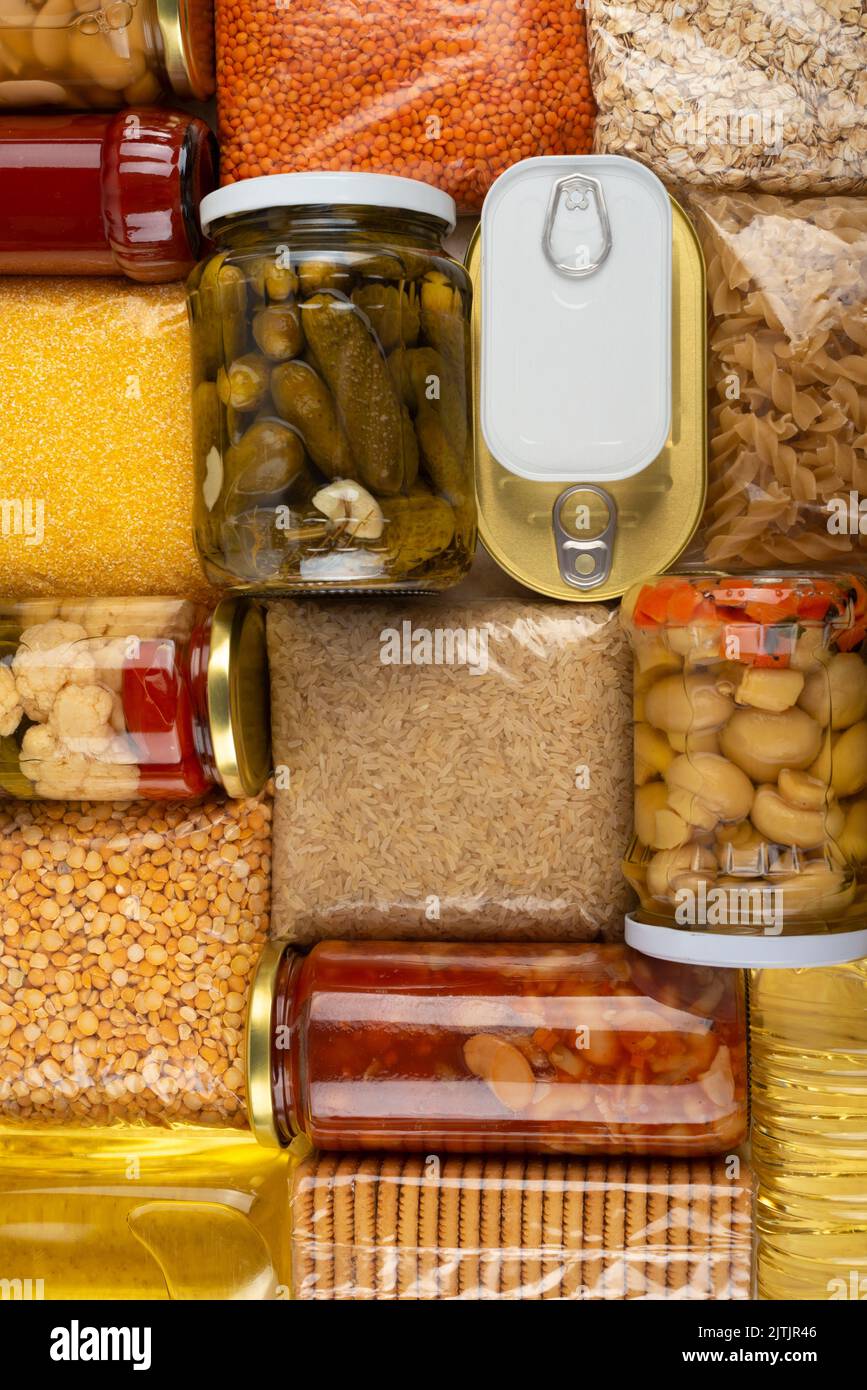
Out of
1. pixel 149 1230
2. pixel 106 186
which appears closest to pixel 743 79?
pixel 106 186

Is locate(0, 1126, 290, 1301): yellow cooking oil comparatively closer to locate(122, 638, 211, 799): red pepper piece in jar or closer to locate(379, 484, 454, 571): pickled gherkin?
locate(122, 638, 211, 799): red pepper piece in jar

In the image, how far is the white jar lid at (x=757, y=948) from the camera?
3.28ft

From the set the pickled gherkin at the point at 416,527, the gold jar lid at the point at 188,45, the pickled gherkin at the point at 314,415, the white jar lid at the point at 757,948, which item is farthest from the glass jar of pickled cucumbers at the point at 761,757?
the gold jar lid at the point at 188,45

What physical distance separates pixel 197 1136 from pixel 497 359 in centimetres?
91

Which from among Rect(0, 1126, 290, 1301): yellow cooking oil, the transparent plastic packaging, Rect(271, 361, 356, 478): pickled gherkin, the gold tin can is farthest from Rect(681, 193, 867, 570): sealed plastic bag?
Rect(0, 1126, 290, 1301): yellow cooking oil

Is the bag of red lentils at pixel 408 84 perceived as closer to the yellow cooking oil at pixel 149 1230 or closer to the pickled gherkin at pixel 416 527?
the pickled gherkin at pixel 416 527

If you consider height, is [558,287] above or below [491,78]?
below

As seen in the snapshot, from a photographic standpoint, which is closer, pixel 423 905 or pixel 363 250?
pixel 363 250

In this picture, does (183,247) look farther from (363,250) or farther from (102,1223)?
(102,1223)

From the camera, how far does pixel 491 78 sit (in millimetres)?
1144

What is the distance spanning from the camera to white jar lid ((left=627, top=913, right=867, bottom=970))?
1.00m

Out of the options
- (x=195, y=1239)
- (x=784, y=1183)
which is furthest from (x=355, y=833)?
(x=784, y=1183)

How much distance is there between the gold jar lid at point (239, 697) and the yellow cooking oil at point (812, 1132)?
59cm

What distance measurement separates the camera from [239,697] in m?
1.12
